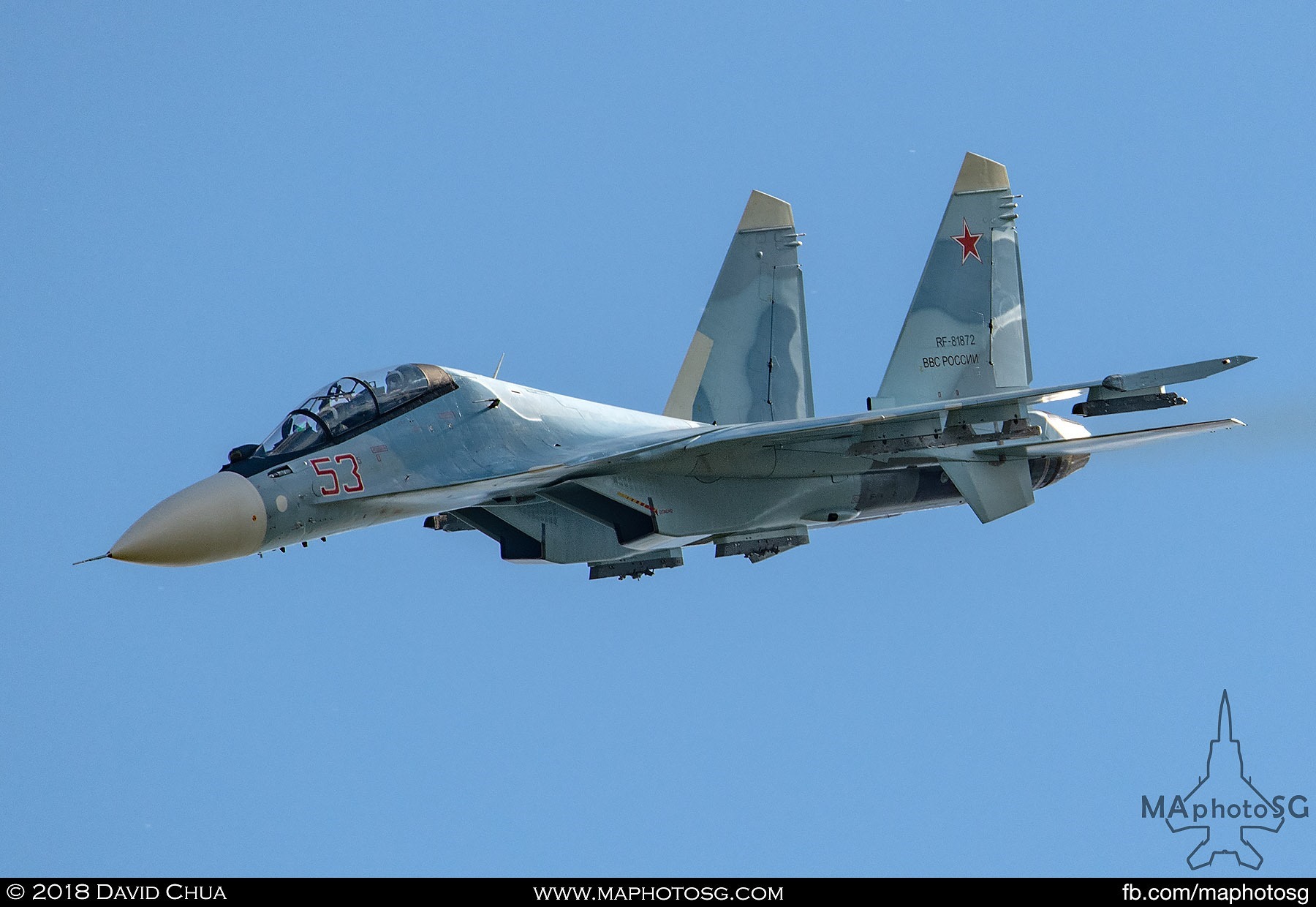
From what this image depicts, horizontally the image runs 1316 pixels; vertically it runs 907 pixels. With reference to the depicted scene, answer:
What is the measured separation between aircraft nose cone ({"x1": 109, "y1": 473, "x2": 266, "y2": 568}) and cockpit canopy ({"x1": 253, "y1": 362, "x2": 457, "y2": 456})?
2.31ft

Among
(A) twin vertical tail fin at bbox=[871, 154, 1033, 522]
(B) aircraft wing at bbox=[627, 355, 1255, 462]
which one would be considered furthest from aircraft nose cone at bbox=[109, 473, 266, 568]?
(A) twin vertical tail fin at bbox=[871, 154, 1033, 522]

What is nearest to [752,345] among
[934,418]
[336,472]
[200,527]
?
[934,418]

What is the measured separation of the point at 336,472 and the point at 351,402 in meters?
0.77

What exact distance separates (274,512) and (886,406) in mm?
7663

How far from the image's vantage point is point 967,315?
2048 centimetres

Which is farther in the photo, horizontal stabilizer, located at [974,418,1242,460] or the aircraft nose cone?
horizontal stabilizer, located at [974,418,1242,460]

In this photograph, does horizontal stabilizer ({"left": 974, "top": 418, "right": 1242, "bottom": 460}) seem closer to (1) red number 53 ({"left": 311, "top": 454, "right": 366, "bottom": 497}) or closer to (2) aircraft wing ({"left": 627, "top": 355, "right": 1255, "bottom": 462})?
(2) aircraft wing ({"left": 627, "top": 355, "right": 1255, "bottom": 462})

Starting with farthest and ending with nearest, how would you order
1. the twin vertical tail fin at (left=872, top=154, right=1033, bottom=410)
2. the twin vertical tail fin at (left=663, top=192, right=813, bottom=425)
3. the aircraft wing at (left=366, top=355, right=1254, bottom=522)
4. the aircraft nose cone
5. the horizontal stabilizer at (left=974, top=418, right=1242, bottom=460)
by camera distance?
the twin vertical tail fin at (left=663, top=192, right=813, bottom=425), the twin vertical tail fin at (left=872, top=154, right=1033, bottom=410), the horizontal stabilizer at (left=974, top=418, right=1242, bottom=460), the aircraft wing at (left=366, top=355, right=1254, bottom=522), the aircraft nose cone

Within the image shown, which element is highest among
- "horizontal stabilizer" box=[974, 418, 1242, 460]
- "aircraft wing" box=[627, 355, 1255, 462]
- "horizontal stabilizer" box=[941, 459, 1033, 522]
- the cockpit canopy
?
the cockpit canopy

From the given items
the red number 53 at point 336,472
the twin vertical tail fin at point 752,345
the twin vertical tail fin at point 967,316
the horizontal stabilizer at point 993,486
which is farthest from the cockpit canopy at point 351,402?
the twin vertical tail fin at point 967,316

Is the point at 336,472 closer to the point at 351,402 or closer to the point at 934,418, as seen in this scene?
the point at 351,402

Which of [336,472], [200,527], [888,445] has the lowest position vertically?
[200,527]

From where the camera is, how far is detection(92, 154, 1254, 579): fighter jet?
15.5 m

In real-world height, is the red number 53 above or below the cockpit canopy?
below
